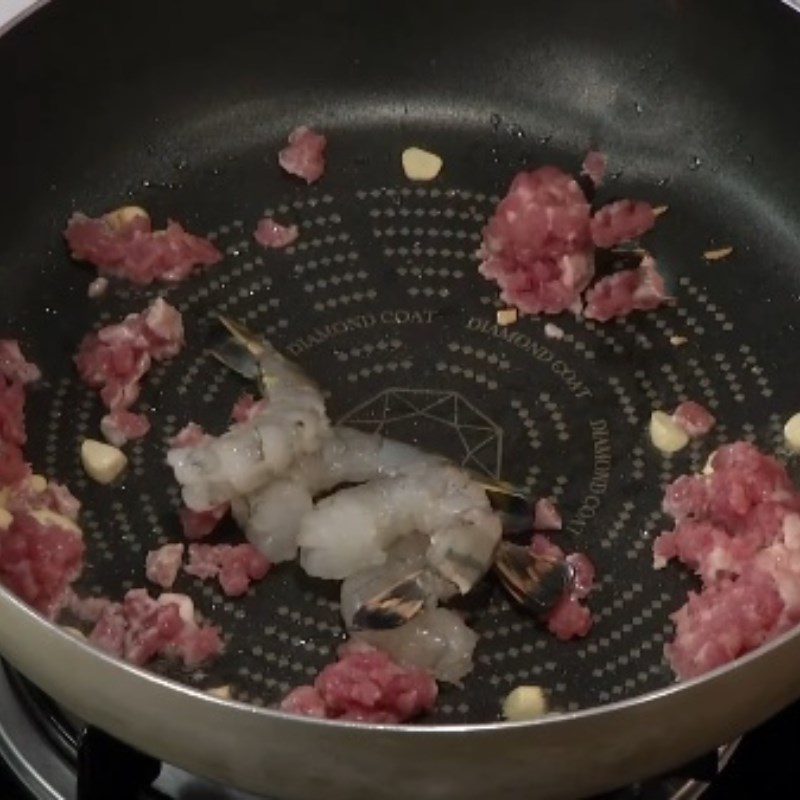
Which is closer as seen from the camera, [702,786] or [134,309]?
[702,786]

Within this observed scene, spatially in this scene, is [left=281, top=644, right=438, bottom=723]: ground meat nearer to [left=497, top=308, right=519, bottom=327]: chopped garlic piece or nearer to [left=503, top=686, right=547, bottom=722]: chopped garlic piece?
[left=503, top=686, right=547, bottom=722]: chopped garlic piece

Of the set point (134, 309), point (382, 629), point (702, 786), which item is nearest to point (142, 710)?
point (382, 629)

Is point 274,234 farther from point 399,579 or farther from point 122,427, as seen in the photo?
point 399,579

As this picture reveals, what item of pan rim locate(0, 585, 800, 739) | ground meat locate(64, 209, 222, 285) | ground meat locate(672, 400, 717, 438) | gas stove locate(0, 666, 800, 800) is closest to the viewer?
pan rim locate(0, 585, 800, 739)

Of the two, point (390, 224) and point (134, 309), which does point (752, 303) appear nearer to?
point (390, 224)

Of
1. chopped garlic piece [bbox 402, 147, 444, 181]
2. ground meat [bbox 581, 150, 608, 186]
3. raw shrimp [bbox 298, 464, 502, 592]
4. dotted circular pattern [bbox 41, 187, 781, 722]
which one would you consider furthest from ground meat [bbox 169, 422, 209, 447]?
ground meat [bbox 581, 150, 608, 186]

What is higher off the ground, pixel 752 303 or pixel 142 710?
pixel 752 303
